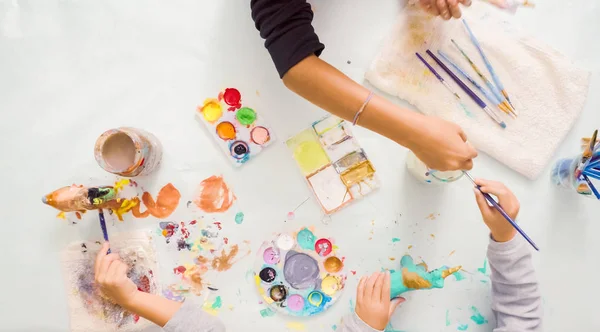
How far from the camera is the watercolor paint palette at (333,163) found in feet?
2.93

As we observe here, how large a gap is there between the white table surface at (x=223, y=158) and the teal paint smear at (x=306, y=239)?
0.02 metres

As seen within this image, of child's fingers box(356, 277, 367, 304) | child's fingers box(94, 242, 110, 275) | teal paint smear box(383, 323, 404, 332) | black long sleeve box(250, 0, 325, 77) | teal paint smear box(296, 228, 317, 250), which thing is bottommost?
teal paint smear box(383, 323, 404, 332)

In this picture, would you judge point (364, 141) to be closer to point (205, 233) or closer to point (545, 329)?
point (205, 233)

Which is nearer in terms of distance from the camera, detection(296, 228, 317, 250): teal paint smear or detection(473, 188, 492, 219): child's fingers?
detection(473, 188, 492, 219): child's fingers

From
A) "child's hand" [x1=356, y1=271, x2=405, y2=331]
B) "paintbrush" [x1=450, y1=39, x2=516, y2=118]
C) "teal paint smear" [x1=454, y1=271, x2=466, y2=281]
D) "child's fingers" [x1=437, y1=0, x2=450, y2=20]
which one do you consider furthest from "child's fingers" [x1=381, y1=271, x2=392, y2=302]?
Result: "child's fingers" [x1=437, y1=0, x2=450, y2=20]

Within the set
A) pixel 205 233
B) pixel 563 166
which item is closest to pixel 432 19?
pixel 563 166

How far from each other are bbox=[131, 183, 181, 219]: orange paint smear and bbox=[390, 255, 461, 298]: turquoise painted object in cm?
46

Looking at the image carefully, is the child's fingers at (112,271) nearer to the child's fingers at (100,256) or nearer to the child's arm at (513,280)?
the child's fingers at (100,256)

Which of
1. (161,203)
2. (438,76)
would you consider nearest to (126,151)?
(161,203)

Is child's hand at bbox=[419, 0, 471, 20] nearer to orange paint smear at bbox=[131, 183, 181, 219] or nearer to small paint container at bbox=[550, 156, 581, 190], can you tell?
small paint container at bbox=[550, 156, 581, 190]

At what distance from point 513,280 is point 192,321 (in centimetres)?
60

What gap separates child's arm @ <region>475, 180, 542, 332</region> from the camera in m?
0.80

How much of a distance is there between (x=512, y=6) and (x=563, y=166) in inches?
12.8

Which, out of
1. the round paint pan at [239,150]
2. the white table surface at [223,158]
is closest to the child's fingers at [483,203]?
the white table surface at [223,158]
